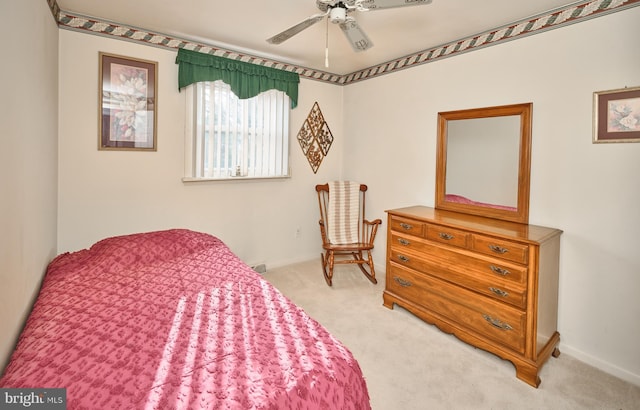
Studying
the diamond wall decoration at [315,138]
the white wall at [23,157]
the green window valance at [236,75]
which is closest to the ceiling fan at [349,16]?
the green window valance at [236,75]

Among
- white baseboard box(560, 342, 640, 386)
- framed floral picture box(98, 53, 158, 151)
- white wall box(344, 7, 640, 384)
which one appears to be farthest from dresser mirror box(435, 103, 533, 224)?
framed floral picture box(98, 53, 158, 151)

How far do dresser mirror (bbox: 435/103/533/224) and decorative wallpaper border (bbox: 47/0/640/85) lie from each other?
61 centimetres

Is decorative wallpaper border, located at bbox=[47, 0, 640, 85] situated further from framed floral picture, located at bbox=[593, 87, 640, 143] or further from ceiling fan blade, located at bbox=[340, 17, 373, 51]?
ceiling fan blade, located at bbox=[340, 17, 373, 51]

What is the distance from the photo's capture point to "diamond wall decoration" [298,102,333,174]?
14.1ft

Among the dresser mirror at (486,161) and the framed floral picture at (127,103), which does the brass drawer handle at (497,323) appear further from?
the framed floral picture at (127,103)

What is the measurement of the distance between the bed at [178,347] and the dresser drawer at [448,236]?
153 centimetres

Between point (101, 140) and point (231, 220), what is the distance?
58.6 inches

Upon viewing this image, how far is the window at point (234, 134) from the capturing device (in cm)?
339

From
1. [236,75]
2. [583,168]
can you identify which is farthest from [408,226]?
[236,75]

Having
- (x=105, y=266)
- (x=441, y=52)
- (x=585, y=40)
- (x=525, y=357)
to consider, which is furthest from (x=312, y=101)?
(x=525, y=357)

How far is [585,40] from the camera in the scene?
236 centimetres

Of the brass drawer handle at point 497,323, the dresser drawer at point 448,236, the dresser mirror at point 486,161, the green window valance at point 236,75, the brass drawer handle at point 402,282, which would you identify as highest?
the green window valance at point 236,75

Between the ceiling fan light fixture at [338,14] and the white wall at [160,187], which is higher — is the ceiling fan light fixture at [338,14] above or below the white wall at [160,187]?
above

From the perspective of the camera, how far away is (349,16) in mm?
2156
